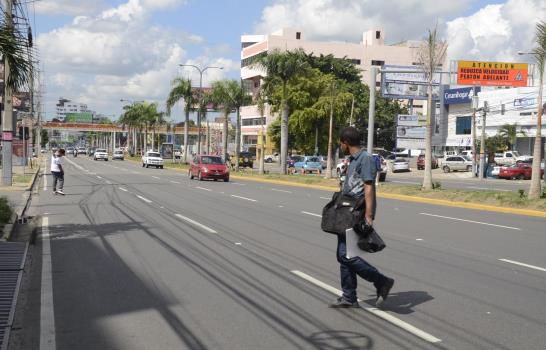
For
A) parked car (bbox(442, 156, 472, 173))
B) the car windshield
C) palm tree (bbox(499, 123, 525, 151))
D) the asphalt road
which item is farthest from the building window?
the asphalt road

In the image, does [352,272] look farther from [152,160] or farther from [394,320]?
[152,160]

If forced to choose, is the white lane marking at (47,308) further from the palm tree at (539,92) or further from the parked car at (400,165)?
the parked car at (400,165)

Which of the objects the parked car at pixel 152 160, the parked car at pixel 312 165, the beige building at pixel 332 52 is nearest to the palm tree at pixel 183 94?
the parked car at pixel 152 160

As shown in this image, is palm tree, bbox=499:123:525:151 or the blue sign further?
the blue sign

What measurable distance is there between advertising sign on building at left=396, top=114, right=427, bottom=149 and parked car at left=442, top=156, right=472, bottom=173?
9819 mm

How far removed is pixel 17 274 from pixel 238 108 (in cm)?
4192

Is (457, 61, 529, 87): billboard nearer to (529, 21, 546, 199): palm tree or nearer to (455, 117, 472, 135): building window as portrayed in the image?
(455, 117, 472, 135): building window

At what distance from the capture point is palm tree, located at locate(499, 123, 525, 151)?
184 ft

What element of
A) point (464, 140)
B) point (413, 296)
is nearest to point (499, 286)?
point (413, 296)

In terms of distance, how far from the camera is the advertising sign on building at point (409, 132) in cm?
6650

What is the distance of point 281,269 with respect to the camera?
8953mm

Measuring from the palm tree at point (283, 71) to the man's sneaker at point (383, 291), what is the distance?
31.6m

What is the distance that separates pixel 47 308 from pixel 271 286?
2.67 metres

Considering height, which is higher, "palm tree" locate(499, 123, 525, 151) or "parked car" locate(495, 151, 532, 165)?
"palm tree" locate(499, 123, 525, 151)
